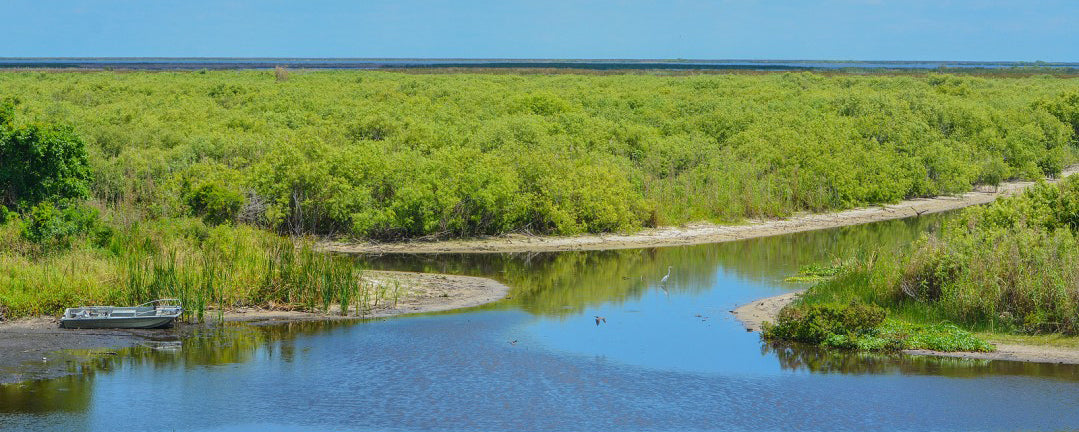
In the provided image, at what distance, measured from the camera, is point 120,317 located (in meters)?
24.9

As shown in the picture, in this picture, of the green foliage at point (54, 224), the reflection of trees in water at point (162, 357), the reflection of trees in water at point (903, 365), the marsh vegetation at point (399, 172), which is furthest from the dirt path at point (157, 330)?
the reflection of trees in water at point (903, 365)

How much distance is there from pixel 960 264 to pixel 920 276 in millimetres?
1093

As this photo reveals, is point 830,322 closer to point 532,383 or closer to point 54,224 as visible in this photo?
point 532,383

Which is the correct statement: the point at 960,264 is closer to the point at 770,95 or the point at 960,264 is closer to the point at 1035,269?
the point at 1035,269

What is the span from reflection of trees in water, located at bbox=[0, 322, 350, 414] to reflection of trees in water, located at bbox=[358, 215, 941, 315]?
6822 millimetres

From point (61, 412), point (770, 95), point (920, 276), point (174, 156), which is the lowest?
point (61, 412)

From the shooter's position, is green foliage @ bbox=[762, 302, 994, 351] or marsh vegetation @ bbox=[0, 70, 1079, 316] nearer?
green foliage @ bbox=[762, 302, 994, 351]

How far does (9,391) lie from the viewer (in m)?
20.2

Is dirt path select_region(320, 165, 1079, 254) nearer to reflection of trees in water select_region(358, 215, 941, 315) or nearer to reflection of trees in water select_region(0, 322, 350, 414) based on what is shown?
reflection of trees in water select_region(358, 215, 941, 315)

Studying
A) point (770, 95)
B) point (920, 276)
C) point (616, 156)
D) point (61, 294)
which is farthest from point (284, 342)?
point (770, 95)

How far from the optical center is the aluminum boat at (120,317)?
2475cm

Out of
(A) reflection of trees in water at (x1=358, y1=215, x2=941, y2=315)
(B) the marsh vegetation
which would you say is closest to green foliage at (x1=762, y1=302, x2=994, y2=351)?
(A) reflection of trees in water at (x1=358, y1=215, x2=941, y2=315)

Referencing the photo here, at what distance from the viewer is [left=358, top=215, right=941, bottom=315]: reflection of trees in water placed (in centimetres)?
3073

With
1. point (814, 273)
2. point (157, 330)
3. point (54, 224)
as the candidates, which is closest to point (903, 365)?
point (814, 273)
